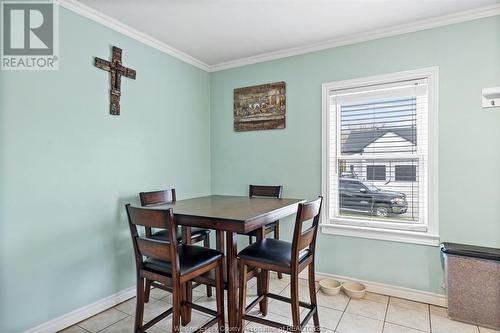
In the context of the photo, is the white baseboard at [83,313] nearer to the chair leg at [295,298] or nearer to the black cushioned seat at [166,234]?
the black cushioned seat at [166,234]

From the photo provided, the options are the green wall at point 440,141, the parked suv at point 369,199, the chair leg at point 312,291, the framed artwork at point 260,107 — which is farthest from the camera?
the framed artwork at point 260,107

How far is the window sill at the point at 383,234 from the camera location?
8.28ft

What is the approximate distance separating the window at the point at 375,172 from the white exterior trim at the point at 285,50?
1.24 m

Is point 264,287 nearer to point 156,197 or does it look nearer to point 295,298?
point 295,298

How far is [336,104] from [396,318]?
2000 millimetres

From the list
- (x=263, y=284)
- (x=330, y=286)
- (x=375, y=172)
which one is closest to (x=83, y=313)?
(x=263, y=284)

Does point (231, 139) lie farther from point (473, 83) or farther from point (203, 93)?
point (473, 83)

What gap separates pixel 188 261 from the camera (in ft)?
5.83

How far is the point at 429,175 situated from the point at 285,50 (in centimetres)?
192

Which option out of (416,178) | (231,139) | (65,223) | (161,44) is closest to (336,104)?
(416,178)

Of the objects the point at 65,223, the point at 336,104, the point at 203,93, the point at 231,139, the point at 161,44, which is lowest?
the point at 65,223

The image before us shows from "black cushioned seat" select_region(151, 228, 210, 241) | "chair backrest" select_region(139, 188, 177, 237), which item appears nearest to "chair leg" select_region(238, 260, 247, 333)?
"black cushioned seat" select_region(151, 228, 210, 241)

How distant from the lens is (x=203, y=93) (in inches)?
142

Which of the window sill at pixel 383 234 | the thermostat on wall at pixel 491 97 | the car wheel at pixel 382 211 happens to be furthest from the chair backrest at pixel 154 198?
the thermostat on wall at pixel 491 97
